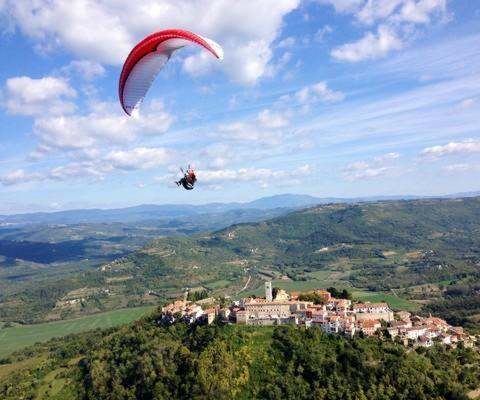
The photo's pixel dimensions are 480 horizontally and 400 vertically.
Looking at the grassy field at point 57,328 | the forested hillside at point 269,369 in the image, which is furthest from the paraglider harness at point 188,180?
the grassy field at point 57,328

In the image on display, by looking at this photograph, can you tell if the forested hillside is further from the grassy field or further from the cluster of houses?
the grassy field

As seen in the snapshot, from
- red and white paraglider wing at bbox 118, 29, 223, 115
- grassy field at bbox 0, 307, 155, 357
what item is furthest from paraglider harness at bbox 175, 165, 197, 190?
grassy field at bbox 0, 307, 155, 357

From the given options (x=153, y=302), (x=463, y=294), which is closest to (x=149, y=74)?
(x=463, y=294)

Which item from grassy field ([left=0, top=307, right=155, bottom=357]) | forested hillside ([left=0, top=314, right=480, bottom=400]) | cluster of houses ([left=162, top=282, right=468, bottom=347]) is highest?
cluster of houses ([left=162, top=282, right=468, bottom=347])

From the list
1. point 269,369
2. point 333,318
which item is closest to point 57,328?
point 269,369

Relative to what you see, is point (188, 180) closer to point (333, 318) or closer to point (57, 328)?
point (333, 318)

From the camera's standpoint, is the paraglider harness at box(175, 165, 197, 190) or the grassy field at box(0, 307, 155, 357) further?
the grassy field at box(0, 307, 155, 357)
